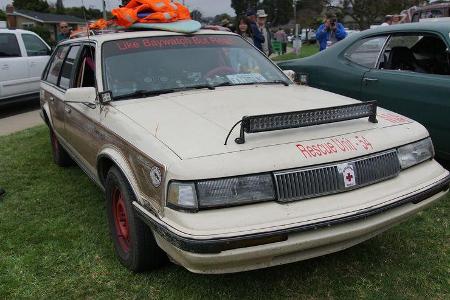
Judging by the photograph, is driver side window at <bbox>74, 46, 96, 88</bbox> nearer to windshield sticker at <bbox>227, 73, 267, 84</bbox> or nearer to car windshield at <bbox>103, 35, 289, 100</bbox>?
car windshield at <bbox>103, 35, 289, 100</bbox>

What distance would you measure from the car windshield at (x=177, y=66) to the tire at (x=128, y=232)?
717mm

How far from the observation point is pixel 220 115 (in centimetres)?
304

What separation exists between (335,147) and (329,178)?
19 cm

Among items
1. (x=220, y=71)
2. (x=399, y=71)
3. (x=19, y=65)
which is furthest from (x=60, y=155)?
(x=19, y=65)

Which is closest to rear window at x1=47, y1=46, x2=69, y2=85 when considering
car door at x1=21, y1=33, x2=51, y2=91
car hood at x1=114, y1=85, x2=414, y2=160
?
car hood at x1=114, y1=85, x2=414, y2=160

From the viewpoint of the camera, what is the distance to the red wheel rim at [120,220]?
325 centimetres

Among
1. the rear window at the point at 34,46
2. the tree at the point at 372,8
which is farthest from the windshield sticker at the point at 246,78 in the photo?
the tree at the point at 372,8

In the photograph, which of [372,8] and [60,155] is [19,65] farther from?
[372,8]

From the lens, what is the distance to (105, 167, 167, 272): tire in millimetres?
2875

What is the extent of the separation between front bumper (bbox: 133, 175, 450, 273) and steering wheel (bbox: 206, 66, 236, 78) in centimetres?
Result: 148

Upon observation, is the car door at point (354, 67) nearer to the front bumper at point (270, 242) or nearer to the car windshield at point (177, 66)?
the car windshield at point (177, 66)

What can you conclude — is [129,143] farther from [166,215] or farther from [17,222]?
[17,222]

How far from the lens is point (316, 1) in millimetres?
61469

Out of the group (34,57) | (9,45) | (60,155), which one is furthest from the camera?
(34,57)
